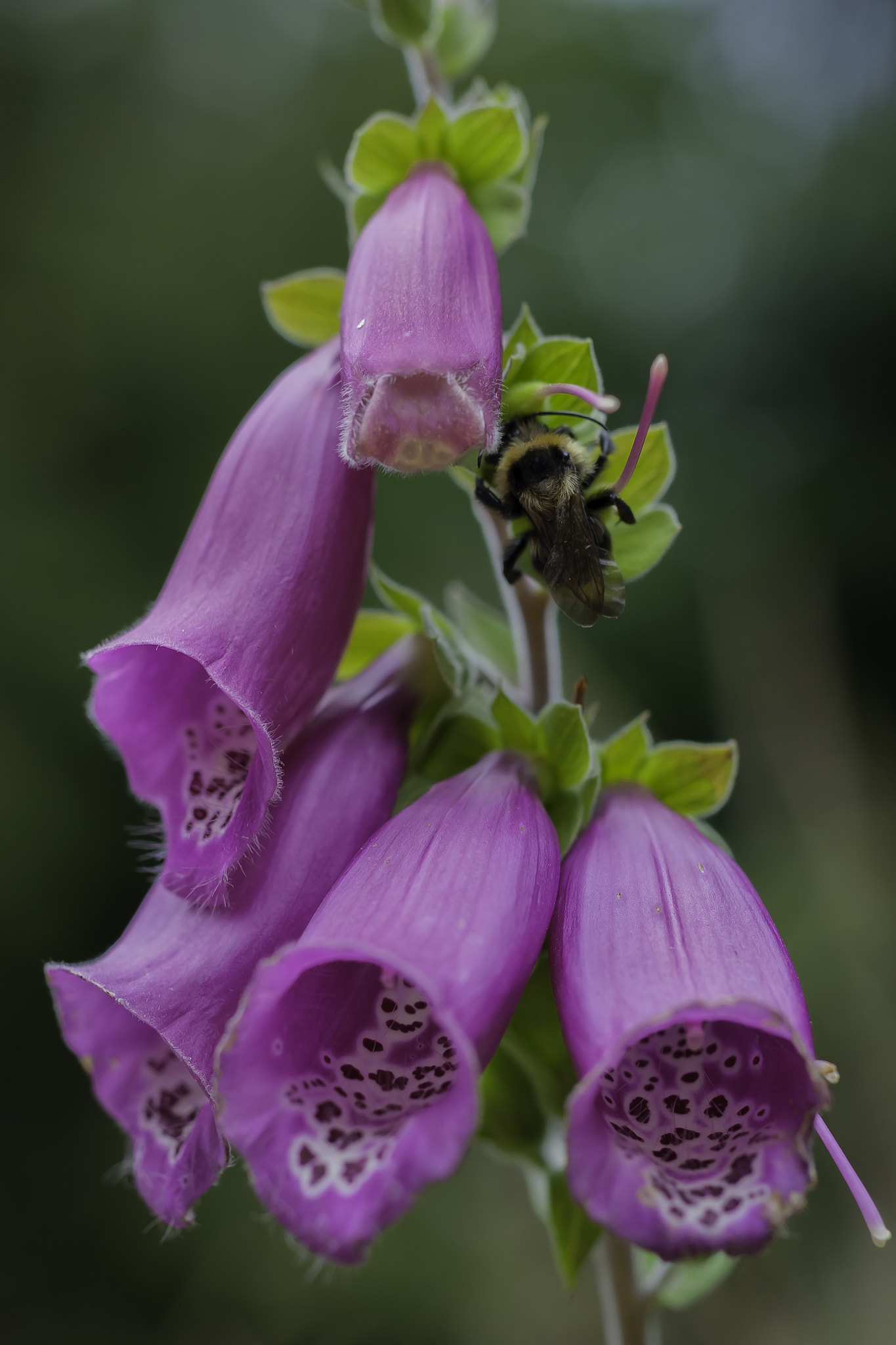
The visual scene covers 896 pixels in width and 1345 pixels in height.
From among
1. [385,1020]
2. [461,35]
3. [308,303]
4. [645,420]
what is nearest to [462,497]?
[461,35]

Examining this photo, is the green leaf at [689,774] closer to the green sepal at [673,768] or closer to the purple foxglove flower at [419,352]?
the green sepal at [673,768]

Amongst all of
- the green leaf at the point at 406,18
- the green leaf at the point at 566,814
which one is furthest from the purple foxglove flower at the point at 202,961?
the green leaf at the point at 406,18

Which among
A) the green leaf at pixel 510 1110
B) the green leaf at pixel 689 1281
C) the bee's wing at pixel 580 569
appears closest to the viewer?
the bee's wing at pixel 580 569

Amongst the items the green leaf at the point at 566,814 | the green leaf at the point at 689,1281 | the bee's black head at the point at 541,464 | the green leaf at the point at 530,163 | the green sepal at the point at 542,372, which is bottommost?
the green leaf at the point at 689,1281

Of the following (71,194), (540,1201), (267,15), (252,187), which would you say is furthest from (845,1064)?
(267,15)

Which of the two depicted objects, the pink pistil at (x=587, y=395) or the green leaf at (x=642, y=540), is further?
the green leaf at (x=642, y=540)

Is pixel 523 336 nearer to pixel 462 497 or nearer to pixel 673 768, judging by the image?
pixel 673 768
